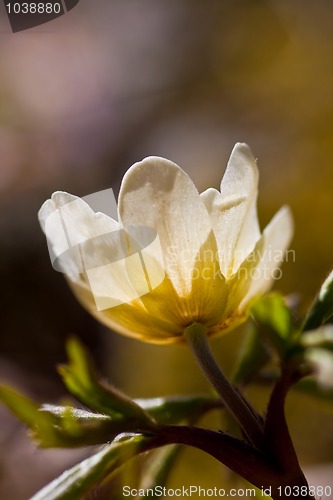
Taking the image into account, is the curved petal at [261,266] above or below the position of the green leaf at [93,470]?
above

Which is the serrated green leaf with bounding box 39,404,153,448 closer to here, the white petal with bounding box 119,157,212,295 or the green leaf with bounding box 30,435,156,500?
the green leaf with bounding box 30,435,156,500

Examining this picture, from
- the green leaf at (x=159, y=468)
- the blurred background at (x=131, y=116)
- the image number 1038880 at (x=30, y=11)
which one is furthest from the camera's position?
the blurred background at (x=131, y=116)

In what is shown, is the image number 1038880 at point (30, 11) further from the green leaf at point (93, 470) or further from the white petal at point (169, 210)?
the green leaf at point (93, 470)

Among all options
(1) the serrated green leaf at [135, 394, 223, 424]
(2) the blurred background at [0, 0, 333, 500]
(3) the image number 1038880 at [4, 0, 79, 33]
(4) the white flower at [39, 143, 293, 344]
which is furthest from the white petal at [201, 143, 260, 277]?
(2) the blurred background at [0, 0, 333, 500]

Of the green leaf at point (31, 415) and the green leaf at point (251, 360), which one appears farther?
the green leaf at point (251, 360)

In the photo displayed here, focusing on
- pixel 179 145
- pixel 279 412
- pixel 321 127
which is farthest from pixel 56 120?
pixel 279 412

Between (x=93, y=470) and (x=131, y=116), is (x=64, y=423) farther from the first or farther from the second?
(x=131, y=116)

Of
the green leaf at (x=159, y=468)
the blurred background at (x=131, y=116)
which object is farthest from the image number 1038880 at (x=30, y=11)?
the green leaf at (x=159, y=468)
